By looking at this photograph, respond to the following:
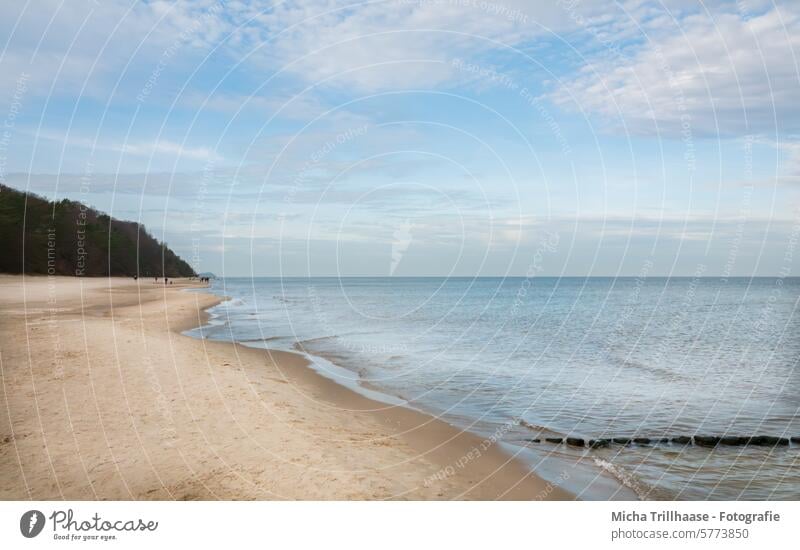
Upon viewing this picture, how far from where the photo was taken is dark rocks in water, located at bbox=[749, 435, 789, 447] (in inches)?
496

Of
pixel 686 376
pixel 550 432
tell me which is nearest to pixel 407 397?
pixel 550 432

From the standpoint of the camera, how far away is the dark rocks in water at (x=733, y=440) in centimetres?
→ 1254

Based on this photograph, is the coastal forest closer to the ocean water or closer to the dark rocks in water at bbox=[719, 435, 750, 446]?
the ocean water

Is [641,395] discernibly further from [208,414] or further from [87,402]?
[87,402]

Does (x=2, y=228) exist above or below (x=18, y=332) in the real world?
above

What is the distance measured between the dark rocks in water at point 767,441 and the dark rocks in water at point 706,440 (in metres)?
0.78

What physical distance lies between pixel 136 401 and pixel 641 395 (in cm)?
1477

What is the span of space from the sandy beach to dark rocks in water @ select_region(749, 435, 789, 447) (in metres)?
6.40

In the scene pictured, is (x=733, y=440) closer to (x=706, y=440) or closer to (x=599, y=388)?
(x=706, y=440)

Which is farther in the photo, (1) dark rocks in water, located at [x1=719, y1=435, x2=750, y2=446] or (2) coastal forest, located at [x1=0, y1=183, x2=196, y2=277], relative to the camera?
(2) coastal forest, located at [x1=0, y1=183, x2=196, y2=277]

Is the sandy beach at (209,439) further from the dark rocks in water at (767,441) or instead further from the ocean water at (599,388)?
the dark rocks in water at (767,441)

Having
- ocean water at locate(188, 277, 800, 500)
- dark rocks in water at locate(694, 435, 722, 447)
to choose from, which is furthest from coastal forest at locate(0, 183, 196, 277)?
dark rocks in water at locate(694, 435, 722, 447)

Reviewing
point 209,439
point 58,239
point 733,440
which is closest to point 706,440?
point 733,440

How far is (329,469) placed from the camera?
8.90 metres
